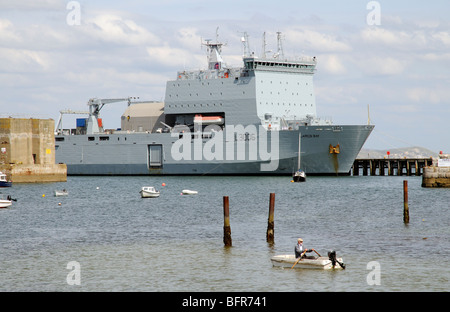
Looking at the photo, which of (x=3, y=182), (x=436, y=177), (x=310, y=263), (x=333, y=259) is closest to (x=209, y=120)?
(x=3, y=182)

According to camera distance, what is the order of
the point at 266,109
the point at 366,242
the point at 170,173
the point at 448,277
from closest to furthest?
the point at 448,277 < the point at 366,242 < the point at 266,109 < the point at 170,173

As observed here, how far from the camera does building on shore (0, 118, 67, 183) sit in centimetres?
6719

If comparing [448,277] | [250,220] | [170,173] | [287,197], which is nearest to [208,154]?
[170,173]

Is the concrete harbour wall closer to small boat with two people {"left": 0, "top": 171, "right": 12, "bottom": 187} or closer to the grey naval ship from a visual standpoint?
the grey naval ship

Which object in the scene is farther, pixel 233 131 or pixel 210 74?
pixel 210 74

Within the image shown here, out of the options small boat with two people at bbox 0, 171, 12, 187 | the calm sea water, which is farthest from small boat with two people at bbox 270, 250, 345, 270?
small boat with two people at bbox 0, 171, 12, 187

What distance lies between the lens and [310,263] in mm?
23016

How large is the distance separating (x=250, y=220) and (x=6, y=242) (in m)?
12.8

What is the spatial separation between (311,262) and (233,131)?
161ft

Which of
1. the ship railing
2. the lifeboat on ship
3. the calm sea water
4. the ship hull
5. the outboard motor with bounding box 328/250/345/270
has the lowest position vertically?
the calm sea water

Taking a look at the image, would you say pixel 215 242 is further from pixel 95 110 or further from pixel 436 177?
pixel 95 110

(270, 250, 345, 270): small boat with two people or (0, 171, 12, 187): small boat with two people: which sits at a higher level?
(0, 171, 12, 187): small boat with two people
